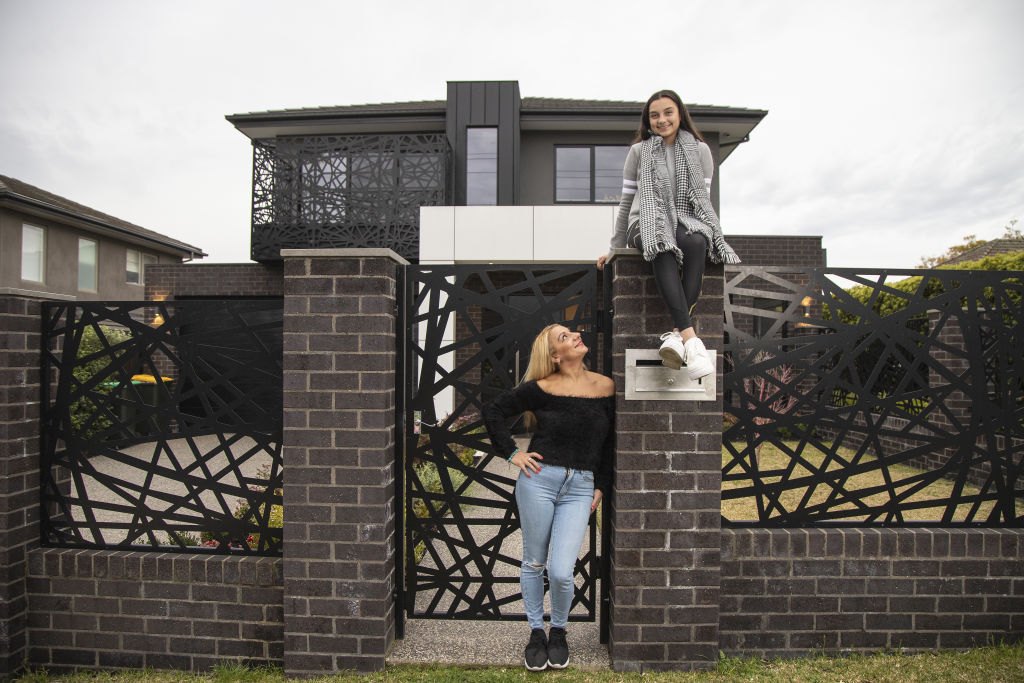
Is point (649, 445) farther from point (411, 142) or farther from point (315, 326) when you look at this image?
point (411, 142)

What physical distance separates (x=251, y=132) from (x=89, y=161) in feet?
90.6

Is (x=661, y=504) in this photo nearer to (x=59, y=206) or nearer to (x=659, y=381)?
(x=659, y=381)

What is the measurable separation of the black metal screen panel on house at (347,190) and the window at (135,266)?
11217mm

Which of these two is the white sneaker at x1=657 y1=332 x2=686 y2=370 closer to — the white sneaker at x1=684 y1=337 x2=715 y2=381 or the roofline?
the white sneaker at x1=684 y1=337 x2=715 y2=381

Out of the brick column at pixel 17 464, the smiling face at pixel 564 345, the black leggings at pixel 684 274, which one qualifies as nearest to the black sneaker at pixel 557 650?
the smiling face at pixel 564 345

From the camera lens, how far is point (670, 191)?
100.0 inches

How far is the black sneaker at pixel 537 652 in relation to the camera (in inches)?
107

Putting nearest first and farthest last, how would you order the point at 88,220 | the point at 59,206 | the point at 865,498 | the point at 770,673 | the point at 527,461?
the point at 527,461
the point at 770,673
the point at 865,498
the point at 59,206
the point at 88,220

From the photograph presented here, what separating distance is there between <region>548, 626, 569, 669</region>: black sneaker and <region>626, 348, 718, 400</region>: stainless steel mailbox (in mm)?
1381

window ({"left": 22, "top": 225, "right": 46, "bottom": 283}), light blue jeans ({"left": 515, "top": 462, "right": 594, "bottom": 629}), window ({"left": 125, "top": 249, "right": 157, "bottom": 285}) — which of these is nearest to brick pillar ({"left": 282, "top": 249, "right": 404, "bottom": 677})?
light blue jeans ({"left": 515, "top": 462, "right": 594, "bottom": 629})

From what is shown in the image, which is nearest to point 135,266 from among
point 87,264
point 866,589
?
point 87,264

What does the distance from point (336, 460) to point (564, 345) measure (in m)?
1.40

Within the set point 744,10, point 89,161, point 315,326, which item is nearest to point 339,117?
point 744,10

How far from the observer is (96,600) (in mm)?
2979
